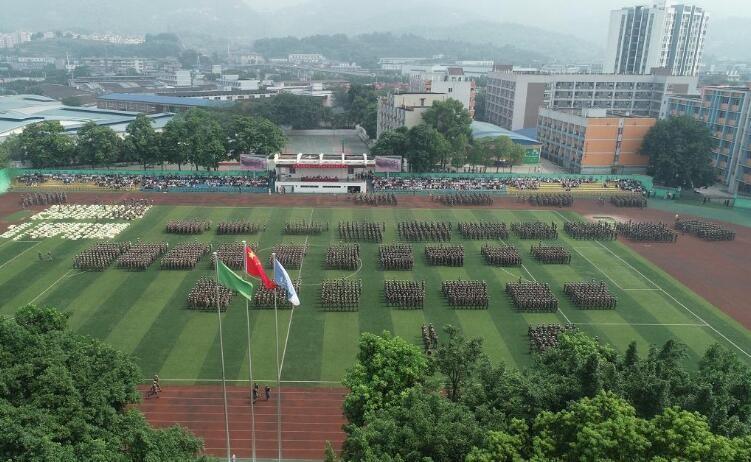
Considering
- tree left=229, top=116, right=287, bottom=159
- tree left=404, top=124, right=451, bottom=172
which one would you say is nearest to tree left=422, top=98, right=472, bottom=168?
tree left=404, top=124, right=451, bottom=172

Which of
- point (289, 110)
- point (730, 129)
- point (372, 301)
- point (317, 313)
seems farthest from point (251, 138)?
point (730, 129)

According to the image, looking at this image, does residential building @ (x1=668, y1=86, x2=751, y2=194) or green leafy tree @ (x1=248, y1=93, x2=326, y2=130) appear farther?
green leafy tree @ (x1=248, y1=93, x2=326, y2=130)

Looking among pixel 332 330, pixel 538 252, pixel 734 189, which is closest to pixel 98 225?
→ pixel 332 330

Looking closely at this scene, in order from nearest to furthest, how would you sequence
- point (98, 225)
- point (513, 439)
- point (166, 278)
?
point (513, 439) → point (166, 278) → point (98, 225)

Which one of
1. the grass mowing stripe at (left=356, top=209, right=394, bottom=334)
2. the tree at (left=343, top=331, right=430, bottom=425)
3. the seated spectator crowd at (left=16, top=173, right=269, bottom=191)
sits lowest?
the grass mowing stripe at (left=356, top=209, right=394, bottom=334)

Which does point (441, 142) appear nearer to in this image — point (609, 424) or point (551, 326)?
point (551, 326)

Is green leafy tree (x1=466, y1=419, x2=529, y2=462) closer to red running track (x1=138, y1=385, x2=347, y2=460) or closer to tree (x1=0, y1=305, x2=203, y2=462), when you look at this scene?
tree (x1=0, y1=305, x2=203, y2=462)
